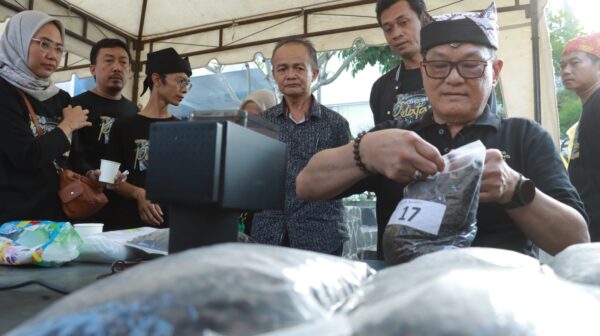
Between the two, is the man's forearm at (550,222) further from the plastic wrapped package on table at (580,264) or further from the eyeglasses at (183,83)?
the eyeglasses at (183,83)

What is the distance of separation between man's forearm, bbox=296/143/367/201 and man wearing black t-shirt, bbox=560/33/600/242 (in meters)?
1.54

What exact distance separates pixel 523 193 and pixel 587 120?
1.66 metres

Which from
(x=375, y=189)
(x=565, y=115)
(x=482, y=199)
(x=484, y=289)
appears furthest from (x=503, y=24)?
(x=565, y=115)

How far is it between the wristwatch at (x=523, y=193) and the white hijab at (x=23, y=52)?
1611 mm

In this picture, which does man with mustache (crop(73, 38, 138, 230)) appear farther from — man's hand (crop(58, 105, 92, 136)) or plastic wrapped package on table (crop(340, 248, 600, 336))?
plastic wrapped package on table (crop(340, 248, 600, 336))

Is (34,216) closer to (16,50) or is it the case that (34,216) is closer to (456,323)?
(16,50)

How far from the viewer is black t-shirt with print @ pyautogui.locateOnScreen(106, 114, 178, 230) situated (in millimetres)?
1986

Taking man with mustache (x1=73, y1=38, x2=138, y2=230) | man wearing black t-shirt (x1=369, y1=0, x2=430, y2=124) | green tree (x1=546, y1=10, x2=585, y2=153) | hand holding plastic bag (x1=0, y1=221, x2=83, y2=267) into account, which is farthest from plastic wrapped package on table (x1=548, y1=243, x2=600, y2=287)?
green tree (x1=546, y1=10, x2=585, y2=153)

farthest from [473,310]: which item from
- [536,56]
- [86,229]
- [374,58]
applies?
[374,58]

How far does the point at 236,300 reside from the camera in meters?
0.26

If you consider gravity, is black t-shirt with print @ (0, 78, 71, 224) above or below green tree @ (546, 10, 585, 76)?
below

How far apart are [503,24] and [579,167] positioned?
4.07 feet

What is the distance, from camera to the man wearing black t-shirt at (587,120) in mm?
2090

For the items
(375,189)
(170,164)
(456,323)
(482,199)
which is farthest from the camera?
(375,189)
